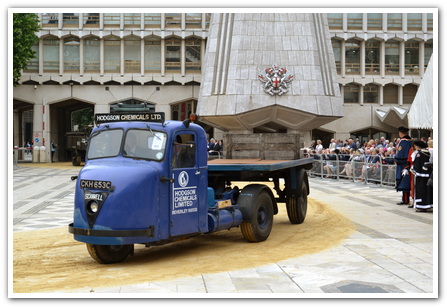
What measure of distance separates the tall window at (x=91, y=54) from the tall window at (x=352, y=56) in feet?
70.1

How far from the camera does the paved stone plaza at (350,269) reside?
8258mm

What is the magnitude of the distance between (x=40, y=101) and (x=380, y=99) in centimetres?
2907

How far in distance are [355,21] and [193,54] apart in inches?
556

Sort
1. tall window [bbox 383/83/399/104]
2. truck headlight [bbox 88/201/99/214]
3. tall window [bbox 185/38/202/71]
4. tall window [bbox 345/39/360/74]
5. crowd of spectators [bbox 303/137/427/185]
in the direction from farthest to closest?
tall window [bbox 383/83/399/104] → tall window [bbox 345/39/360/74] → tall window [bbox 185/38/202/71] → crowd of spectators [bbox 303/137/427/185] → truck headlight [bbox 88/201/99/214]

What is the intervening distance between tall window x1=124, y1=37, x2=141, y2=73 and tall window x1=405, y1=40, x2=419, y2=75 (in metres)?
22.9

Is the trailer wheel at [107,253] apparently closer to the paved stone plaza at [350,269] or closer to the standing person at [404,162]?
the paved stone plaza at [350,269]

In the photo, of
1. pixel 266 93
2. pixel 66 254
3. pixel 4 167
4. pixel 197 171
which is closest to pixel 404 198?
pixel 197 171

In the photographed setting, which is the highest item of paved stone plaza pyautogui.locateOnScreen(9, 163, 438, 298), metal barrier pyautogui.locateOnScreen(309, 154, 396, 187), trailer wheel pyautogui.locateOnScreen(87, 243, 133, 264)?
metal barrier pyautogui.locateOnScreen(309, 154, 396, 187)

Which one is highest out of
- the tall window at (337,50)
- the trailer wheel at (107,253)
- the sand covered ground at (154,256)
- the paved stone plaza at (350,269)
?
the tall window at (337,50)

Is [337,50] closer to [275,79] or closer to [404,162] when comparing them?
[275,79]

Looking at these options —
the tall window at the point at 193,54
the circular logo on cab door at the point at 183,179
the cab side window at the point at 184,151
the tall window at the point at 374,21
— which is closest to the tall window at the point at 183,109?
the tall window at the point at 193,54

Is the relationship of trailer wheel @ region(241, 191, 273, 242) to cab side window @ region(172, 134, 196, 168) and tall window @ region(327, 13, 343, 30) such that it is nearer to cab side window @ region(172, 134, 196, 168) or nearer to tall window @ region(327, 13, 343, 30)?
cab side window @ region(172, 134, 196, 168)

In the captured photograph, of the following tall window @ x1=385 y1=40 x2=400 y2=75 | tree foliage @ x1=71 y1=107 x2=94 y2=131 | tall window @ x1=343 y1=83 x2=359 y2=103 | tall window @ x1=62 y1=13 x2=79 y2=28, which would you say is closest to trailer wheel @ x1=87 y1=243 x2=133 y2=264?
tall window @ x1=62 y1=13 x2=79 y2=28

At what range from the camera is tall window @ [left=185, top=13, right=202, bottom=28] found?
5319 centimetres
